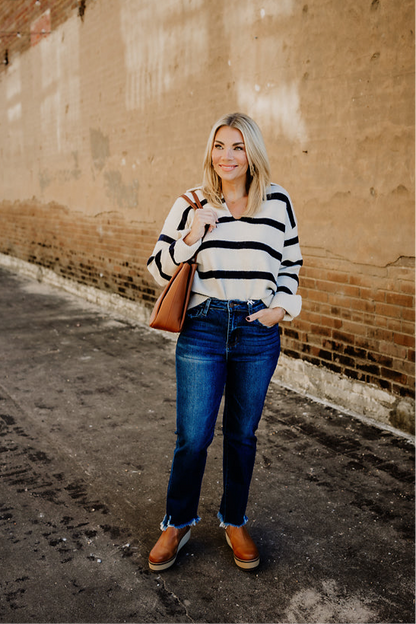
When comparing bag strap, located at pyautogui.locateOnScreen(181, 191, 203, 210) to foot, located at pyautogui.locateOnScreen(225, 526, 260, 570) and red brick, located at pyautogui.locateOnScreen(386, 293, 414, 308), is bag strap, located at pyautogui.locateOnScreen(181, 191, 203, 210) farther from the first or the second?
red brick, located at pyautogui.locateOnScreen(386, 293, 414, 308)

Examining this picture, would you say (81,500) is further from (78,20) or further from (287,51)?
(78,20)

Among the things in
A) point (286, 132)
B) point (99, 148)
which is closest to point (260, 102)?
point (286, 132)

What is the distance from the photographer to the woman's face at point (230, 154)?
237 centimetres

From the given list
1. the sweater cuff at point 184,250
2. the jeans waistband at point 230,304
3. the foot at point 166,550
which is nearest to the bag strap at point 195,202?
the sweater cuff at point 184,250

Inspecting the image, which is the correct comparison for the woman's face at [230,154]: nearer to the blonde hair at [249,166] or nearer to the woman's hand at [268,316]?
the blonde hair at [249,166]

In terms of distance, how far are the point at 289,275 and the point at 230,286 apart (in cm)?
34

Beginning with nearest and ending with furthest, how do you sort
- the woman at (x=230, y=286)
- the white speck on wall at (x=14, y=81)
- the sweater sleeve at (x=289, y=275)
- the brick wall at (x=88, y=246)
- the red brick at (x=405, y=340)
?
1. the woman at (x=230, y=286)
2. the sweater sleeve at (x=289, y=275)
3. the red brick at (x=405, y=340)
4. the brick wall at (x=88, y=246)
5. the white speck on wall at (x=14, y=81)

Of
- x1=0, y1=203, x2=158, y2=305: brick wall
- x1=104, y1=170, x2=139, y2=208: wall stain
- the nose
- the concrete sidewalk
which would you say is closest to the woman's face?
the nose

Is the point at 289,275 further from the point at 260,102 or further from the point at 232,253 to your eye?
the point at 260,102

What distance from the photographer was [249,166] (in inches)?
95.5

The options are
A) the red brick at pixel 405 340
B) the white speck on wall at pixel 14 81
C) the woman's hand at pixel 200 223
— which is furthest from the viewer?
the white speck on wall at pixel 14 81

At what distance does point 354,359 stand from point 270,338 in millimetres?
2127

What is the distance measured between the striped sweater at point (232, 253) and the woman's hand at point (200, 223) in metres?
0.02

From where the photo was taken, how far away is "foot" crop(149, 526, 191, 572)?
2578mm
